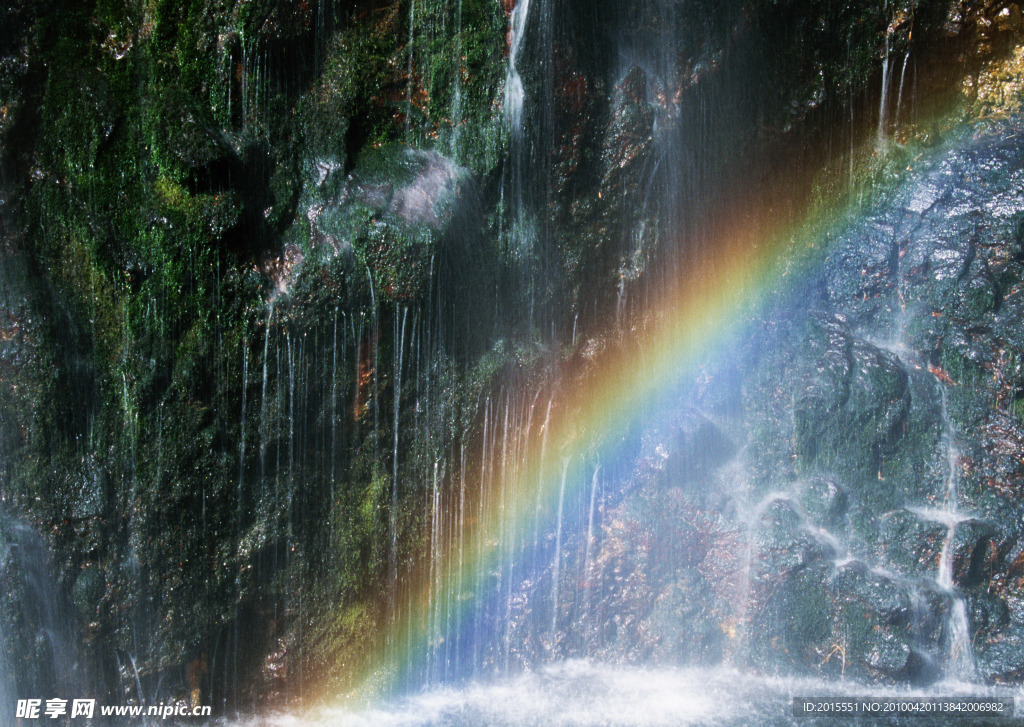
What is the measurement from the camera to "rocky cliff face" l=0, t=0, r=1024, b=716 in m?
4.34

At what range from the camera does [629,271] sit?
518 centimetres

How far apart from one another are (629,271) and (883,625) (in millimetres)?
2818

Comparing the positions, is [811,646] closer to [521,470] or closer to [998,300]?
[521,470]

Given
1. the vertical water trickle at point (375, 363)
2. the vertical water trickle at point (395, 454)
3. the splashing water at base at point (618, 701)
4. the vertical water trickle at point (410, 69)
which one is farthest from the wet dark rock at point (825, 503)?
the vertical water trickle at point (410, 69)

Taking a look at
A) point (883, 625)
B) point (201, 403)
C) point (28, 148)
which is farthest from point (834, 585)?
point (28, 148)

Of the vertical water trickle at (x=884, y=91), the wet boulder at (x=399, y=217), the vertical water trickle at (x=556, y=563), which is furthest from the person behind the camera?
the vertical water trickle at (x=556, y=563)

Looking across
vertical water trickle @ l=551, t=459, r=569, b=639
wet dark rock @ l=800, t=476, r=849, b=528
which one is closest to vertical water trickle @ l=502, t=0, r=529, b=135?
vertical water trickle @ l=551, t=459, r=569, b=639

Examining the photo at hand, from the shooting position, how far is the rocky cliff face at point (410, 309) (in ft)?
14.2

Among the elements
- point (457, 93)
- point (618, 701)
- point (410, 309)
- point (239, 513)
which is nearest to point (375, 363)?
point (410, 309)

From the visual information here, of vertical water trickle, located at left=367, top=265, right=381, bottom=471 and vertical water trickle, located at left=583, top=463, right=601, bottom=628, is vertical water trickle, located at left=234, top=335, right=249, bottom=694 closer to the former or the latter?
vertical water trickle, located at left=367, top=265, right=381, bottom=471

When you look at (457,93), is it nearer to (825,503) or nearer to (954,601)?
(825,503)

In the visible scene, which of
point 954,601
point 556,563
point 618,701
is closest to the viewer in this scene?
point 618,701

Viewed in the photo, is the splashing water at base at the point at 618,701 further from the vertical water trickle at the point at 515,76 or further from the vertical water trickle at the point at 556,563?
the vertical water trickle at the point at 515,76

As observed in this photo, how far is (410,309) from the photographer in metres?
4.61
